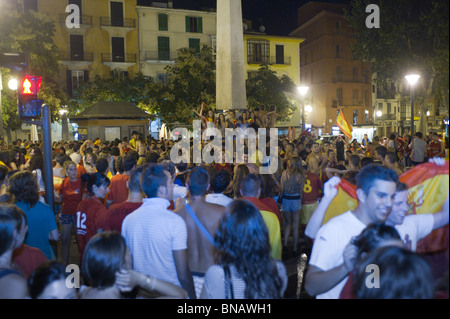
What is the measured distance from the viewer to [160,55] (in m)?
38.3

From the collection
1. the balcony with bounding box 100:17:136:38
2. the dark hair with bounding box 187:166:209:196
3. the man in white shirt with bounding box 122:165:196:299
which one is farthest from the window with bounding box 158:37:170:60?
the man in white shirt with bounding box 122:165:196:299

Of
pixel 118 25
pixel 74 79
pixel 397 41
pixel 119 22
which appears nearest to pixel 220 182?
pixel 397 41

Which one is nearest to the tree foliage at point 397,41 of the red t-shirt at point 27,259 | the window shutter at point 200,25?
the red t-shirt at point 27,259

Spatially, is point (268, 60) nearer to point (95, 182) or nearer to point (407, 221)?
point (95, 182)

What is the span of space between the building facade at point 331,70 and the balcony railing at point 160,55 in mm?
19428

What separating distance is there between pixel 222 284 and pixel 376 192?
1.18 meters

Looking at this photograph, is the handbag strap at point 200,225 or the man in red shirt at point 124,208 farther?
the man in red shirt at point 124,208

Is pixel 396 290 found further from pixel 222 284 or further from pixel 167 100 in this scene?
pixel 167 100

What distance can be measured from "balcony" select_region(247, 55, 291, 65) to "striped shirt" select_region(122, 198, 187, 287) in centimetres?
3775

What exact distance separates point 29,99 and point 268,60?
119 ft

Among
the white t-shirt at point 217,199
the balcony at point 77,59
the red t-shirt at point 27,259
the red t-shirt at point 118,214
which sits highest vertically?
the balcony at point 77,59

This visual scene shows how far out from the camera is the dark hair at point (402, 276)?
5.93 ft

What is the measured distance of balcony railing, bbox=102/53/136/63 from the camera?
37.1 meters

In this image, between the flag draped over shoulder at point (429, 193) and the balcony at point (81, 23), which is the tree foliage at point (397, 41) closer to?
the flag draped over shoulder at point (429, 193)
